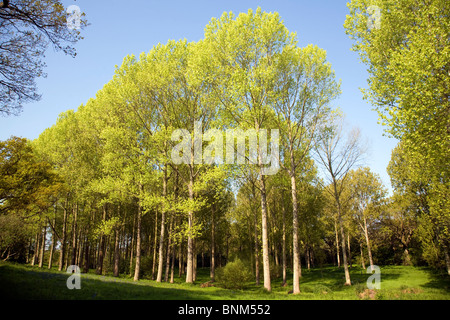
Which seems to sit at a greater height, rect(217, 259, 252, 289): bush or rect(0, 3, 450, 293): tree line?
rect(0, 3, 450, 293): tree line

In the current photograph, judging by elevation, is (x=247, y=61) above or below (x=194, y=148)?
above

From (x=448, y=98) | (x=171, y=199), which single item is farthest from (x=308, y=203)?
(x=448, y=98)

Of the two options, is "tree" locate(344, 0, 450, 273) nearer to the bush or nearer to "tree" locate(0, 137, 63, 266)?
the bush

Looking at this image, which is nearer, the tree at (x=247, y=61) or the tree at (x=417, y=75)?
the tree at (x=417, y=75)

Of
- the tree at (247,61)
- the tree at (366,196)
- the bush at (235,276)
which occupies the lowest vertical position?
the bush at (235,276)

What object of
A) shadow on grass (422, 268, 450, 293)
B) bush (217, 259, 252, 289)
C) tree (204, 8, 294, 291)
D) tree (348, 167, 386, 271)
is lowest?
shadow on grass (422, 268, 450, 293)

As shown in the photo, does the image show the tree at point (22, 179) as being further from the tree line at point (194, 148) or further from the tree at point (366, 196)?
the tree at point (366, 196)

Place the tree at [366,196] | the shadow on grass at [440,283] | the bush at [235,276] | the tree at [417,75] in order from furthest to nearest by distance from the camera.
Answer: the tree at [366,196]
the bush at [235,276]
the shadow on grass at [440,283]
the tree at [417,75]

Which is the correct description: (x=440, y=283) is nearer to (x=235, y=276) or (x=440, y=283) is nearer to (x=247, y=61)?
(x=235, y=276)

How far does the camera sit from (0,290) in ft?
26.0

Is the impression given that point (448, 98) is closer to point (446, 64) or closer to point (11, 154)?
point (446, 64)

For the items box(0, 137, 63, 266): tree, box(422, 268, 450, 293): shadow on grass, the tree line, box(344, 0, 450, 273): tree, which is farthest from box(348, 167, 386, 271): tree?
box(0, 137, 63, 266): tree

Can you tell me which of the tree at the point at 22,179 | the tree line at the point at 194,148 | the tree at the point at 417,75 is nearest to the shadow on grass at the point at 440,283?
the tree line at the point at 194,148

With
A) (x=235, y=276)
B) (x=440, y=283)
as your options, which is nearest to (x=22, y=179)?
(x=235, y=276)
